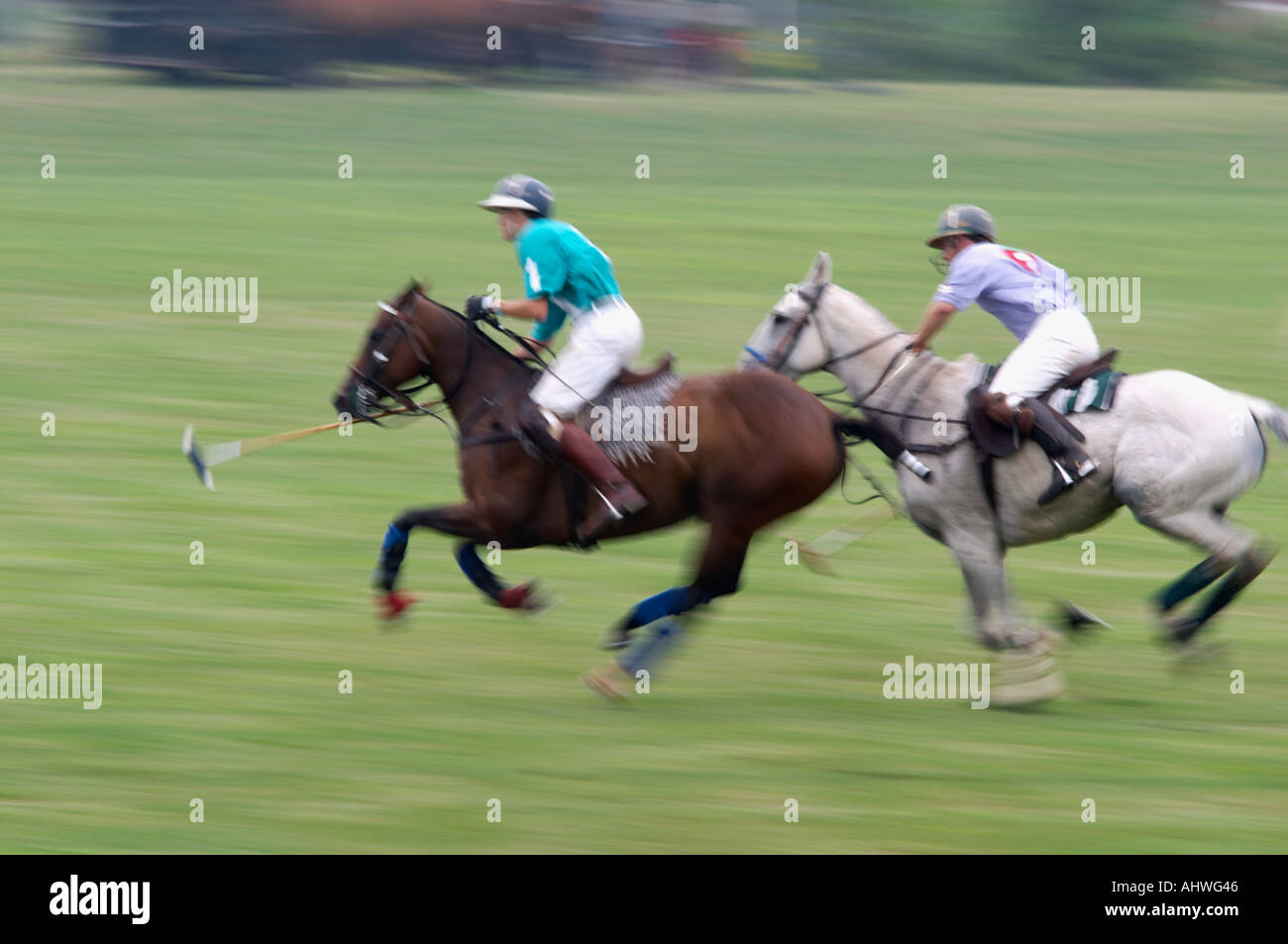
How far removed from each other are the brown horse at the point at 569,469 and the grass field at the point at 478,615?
635 millimetres

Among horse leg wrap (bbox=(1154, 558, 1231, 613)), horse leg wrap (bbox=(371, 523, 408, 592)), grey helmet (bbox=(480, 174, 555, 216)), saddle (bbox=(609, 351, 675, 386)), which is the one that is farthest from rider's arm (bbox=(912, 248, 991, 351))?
horse leg wrap (bbox=(371, 523, 408, 592))

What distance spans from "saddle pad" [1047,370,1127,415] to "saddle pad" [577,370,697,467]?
1.74 meters

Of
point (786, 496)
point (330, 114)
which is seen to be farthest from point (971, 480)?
point (330, 114)

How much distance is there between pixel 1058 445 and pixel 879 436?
85 cm

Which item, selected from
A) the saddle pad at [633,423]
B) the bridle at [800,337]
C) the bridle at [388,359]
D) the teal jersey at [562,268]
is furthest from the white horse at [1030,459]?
the bridle at [388,359]

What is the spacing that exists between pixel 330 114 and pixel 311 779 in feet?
99.0

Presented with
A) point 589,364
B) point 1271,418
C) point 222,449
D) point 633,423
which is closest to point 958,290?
point 1271,418

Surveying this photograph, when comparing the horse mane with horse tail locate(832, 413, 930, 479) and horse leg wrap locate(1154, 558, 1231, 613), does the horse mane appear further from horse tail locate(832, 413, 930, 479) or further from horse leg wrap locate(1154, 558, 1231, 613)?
horse leg wrap locate(1154, 558, 1231, 613)

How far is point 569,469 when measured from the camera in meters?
8.65

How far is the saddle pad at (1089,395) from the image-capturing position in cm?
860

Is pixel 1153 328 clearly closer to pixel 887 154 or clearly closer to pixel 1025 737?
pixel 1025 737

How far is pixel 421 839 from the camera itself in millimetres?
6969

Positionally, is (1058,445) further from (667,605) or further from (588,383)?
(588,383)

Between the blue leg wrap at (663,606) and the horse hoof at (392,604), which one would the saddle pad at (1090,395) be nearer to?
the blue leg wrap at (663,606)
